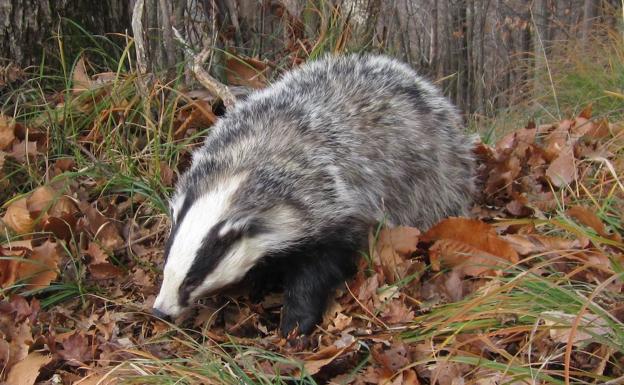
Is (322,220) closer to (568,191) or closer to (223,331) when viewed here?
(223,331)

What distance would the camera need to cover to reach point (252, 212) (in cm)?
354

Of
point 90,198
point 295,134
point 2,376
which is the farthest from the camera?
point 90,198

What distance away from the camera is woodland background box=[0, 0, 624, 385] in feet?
10.1

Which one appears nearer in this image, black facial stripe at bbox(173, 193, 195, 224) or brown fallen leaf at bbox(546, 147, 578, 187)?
black facial stripe at bbox(173, 193, 195, 224)

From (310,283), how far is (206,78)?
6.04 feet

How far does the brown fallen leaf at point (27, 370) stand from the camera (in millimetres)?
3344

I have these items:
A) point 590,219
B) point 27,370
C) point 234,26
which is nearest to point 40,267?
point 27,370

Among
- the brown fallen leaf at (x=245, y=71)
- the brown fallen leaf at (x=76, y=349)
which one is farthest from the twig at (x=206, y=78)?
the brown fallen leaf at (x=76, y=349)

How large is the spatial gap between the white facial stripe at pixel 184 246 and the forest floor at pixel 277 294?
20 centimetres

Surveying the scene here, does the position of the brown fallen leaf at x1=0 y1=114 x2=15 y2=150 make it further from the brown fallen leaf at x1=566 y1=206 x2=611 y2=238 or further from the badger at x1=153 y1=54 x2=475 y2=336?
the brown fallen leaf at x1=566 y1=206 x2=611 y2=238

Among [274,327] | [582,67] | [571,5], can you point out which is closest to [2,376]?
[274,327]

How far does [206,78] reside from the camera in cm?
492

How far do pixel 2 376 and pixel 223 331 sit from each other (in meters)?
0.96

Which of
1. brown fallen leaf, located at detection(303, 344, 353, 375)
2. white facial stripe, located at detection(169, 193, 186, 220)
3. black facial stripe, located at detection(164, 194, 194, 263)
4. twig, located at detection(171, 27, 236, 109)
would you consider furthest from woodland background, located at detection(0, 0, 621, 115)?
brown fallen leaf, located at detection(303, 344, 353, 375)
